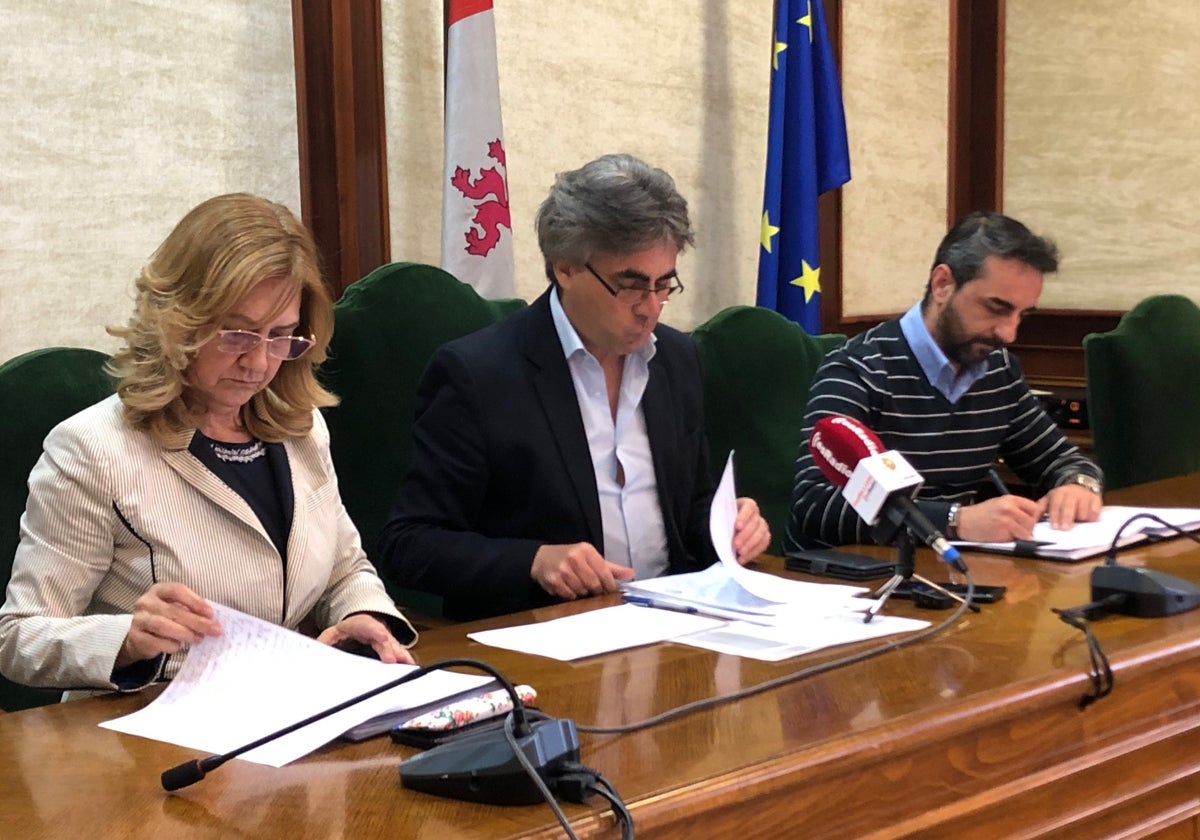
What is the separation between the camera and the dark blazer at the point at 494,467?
2160mm

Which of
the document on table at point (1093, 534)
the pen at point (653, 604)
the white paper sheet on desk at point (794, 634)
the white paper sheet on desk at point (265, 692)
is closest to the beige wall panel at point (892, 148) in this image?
the document on table at point (1093, 534)

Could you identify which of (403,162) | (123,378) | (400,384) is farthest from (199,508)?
(403,162)

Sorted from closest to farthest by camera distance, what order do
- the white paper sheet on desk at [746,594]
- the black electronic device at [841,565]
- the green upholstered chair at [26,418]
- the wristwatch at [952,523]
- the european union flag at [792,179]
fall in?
the white paper sheet on desk at [746,594] → the green upholstered chair at [26,418] → the black electronic device at [841,565] → the wristwatch at [952,523] → the european union flag at [792,179]

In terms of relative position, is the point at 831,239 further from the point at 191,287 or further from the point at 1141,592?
the point at 191,287

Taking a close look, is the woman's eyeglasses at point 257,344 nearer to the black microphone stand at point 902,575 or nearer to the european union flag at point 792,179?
the black microphone stand at point 902,575

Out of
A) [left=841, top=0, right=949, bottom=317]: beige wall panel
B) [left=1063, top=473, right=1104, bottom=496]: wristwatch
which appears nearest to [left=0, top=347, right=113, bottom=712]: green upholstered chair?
[left=1063, top=473, right=1104, bottom=496]: wristwatch

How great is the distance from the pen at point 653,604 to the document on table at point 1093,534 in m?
0.66

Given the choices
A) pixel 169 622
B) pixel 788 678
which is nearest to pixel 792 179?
pixel 788 678

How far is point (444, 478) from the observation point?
7.21 feet

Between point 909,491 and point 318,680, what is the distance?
2.55 feet

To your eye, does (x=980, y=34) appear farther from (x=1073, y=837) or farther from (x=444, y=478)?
(x=1073, y=837)

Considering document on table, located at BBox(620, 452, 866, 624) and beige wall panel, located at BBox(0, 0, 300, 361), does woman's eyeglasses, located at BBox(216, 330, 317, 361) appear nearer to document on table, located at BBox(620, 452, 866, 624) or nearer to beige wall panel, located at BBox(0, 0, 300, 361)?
document on table, located at BBox(620, 452, 866, 624)

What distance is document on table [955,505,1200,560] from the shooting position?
7.20 feet

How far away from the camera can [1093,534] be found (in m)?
2.32
